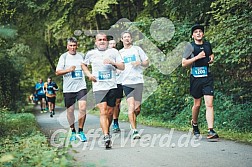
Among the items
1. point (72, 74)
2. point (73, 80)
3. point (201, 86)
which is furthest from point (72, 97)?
point (201, 86)

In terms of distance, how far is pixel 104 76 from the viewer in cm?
862

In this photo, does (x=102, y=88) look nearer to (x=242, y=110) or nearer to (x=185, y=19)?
(x=242, y=110)

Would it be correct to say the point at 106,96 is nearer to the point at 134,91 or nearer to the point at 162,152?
the point at 134,91

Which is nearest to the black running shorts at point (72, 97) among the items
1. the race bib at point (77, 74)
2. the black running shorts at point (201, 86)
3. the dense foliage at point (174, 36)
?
the race bib at point (77, 74)

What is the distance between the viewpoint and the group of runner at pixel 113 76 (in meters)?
8.61

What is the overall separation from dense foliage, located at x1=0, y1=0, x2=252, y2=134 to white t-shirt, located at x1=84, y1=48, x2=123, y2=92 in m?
1.60

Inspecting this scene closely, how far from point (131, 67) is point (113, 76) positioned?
4.28 ft

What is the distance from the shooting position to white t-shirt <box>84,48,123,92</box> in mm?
8609

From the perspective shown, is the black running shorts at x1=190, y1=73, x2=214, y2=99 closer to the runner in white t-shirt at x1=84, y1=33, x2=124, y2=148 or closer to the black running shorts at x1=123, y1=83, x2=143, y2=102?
the black running shorts at x1=123, y1=83, x2=143, y2=102

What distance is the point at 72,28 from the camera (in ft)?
75.4

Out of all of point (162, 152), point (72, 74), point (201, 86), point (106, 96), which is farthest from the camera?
point (72, 74)

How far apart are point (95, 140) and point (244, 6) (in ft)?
14.9

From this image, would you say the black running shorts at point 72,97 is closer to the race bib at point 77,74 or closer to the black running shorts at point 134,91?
the race bib at point 77,74

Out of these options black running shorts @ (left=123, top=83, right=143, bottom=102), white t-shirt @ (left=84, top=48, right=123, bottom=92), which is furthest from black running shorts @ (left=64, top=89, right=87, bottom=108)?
white t-shirt @ (left=84, top=48, right=123, bottom=92)
